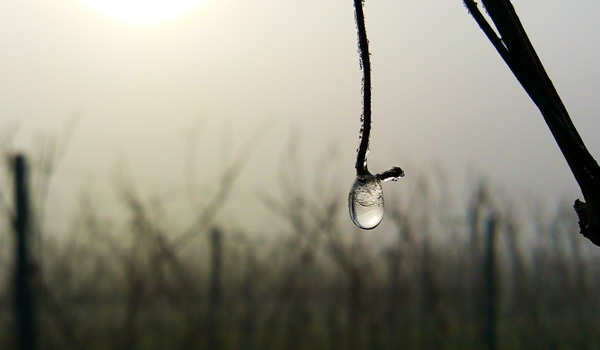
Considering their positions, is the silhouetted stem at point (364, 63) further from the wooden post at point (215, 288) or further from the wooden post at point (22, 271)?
the wooden post at point (215, 288)

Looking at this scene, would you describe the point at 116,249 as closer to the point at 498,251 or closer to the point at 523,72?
the point at 498,251

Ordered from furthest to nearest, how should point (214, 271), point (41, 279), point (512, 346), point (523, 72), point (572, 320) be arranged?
point (572, 320)
point (512, 346)
point (214, 271)
point (41, 279)
point (523, 72)

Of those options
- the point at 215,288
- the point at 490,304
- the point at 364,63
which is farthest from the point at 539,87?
the point at 490,304

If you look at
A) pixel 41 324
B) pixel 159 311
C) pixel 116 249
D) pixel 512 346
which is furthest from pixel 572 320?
pixel 41 324

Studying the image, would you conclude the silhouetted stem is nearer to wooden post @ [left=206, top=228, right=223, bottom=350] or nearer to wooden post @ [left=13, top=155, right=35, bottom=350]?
wooden post @ [left=13, top=155, right=35, bottom=350]

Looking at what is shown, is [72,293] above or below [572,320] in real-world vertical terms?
above

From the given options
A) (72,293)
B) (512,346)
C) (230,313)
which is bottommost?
(512,346)
